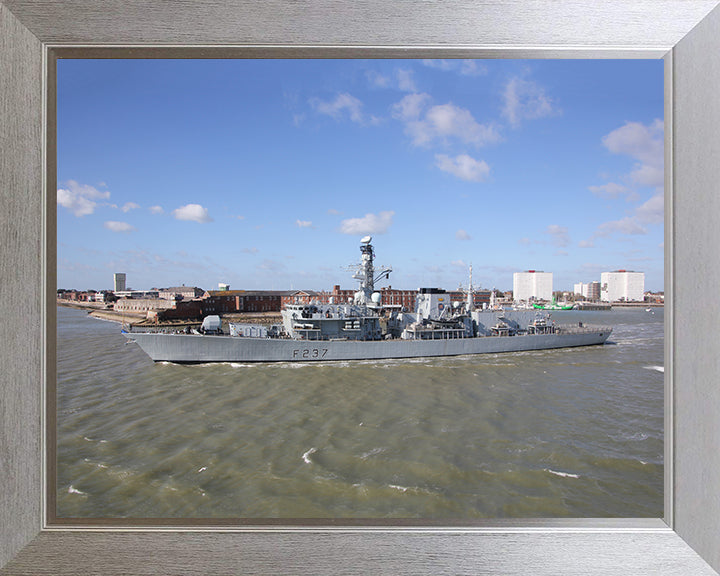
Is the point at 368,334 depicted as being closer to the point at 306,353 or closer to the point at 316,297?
the point at 306,353

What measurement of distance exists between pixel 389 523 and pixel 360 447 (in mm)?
2196

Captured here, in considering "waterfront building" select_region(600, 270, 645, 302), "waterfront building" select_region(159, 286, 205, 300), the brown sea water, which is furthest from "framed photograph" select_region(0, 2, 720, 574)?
"waterfront building" select_region(159, 286, 205, 300)

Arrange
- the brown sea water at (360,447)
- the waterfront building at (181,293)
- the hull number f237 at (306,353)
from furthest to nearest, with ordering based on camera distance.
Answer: the waterfront building at (181,293) < the hull number f237 at (306,353) < the brown sea water at (360,447)

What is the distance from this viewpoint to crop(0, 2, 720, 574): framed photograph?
1222 millimetres

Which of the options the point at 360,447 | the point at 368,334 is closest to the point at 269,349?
the point at 368,334

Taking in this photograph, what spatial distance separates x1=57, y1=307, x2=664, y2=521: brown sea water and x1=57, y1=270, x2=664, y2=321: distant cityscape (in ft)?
5.83

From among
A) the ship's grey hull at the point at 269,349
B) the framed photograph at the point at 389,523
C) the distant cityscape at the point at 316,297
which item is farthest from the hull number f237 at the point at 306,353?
the framed photograph at the point at 389,523

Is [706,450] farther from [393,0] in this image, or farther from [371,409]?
[371,409]

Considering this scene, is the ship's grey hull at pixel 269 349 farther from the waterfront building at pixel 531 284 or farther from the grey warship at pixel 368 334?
the waterfront building at pixel 531 284

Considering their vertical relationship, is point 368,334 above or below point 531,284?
below

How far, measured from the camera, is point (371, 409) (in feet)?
16.5

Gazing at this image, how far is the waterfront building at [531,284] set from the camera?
6449mm

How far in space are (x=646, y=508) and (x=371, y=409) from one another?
11.0ft

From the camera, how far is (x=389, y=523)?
4.27ft
